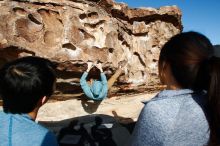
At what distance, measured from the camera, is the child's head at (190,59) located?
4.28 ft

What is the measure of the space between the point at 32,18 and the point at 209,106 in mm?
4715

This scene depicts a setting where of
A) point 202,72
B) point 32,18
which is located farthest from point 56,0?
point 202,72

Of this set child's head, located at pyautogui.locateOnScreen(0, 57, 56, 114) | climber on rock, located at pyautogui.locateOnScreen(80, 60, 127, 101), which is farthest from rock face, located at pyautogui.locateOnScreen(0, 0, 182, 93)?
child's head, located at pyautogui.locateOnScreen(0, 57, 56, 114)

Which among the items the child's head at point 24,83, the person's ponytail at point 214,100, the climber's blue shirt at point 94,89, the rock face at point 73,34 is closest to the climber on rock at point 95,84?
the climber's blue shirt at point 94,89

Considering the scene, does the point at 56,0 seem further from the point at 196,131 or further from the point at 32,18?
the point at 196,131

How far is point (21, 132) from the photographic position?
51.1 inches

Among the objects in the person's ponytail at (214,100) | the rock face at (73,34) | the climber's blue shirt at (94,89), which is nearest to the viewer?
the person's ponytail at (214,100)

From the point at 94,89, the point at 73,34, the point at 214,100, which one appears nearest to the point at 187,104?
the point at 214,100

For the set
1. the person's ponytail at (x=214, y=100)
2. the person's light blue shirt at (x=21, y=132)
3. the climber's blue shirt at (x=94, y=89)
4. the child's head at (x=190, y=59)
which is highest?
the child's head at (x=190, y=59)

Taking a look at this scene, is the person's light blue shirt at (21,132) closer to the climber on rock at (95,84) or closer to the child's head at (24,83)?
the child's head at (24,83)

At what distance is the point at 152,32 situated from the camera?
7.98 metres

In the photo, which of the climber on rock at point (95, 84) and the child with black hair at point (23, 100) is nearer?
the child with black hair at point (23, 100)

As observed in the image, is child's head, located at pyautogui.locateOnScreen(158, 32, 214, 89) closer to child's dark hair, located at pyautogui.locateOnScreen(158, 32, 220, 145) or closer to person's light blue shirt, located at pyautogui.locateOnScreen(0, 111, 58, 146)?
child's dark hair, located at pyautogui.locateOnScreen(158, 32, 220, 145)

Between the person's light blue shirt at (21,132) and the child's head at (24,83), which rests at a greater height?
the child's head at (24,83)
